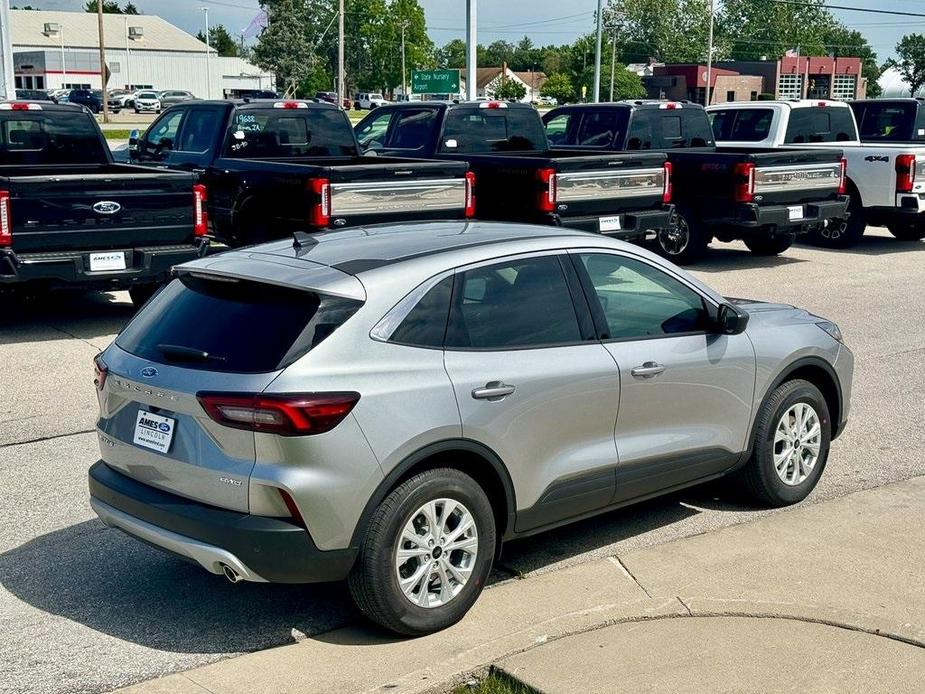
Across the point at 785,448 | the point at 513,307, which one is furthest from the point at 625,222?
the point at 513,307

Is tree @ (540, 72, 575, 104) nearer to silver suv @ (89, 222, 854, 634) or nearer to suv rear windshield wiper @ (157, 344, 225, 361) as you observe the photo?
silver suv @ (89, 222, 854, 634)

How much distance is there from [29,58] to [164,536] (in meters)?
108

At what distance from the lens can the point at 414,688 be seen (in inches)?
175

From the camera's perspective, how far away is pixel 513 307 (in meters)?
5.28

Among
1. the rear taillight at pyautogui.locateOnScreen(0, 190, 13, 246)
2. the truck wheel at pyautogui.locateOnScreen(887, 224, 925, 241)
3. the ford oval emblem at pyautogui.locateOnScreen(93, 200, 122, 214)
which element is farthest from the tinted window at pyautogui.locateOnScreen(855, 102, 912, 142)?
the rear taillight at pyautogui.locateOnScreen(0, 190, 13, 246)

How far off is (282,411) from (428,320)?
81 centimetres

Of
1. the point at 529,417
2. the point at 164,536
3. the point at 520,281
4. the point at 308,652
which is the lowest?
the point at 308,652

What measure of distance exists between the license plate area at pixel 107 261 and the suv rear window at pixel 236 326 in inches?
231

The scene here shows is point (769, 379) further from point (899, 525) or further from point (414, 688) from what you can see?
point (414, 688)

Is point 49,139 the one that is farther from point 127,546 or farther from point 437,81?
point 437,81

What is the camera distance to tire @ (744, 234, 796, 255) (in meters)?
17.2

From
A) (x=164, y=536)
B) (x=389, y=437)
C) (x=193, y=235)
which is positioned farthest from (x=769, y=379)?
(x=193, y=235)

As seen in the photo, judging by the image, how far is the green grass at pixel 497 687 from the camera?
4.38 m

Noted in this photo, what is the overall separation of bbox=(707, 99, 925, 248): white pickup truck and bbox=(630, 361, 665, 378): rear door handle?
40.4 ft
